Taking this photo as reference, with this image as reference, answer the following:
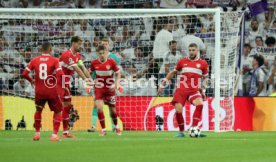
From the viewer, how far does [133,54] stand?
2264cm

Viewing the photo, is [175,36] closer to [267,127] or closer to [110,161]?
[267,127]

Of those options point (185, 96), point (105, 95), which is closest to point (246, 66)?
point (185, 96)

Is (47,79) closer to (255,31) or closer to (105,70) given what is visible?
(105,70)

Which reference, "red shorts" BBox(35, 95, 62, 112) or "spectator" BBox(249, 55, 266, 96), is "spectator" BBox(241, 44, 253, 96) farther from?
"red shorts" BBox(35, 95, 62, 112)

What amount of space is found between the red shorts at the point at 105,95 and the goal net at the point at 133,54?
2958mm

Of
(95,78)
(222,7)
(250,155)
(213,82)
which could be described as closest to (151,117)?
(213,82)

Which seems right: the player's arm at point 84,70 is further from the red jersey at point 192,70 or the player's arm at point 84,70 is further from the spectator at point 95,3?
the spectator at point 95,3

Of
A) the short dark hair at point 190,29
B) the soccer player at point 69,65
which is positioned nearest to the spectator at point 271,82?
the short dark hair at point 190,29

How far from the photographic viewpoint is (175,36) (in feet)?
73.7

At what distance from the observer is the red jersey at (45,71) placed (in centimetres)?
1569

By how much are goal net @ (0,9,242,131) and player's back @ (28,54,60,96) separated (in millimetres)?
5176

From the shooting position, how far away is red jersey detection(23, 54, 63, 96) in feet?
51.5

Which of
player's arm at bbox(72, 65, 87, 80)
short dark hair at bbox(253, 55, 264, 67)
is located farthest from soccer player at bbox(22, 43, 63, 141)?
short dark hair at bbox(253, 55, 264, 67)

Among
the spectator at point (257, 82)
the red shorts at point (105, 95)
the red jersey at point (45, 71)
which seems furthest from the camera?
the spectator at point (257, 82)
